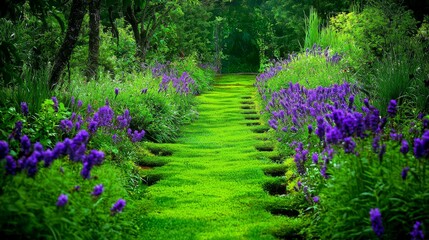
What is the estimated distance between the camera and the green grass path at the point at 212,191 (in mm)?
4250

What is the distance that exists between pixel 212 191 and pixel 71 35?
273cm

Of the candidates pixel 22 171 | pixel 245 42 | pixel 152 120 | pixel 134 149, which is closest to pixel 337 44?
pixel 152 120

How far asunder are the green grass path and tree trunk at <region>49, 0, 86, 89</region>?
5.56 feet

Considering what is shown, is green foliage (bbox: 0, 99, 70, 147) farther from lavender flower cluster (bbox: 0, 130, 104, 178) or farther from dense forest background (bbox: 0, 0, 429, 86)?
lavender flower cluster (bbox: 0, 130, 104, 178)

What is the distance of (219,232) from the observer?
4.14m

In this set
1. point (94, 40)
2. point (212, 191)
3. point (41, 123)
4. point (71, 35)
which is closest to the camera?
point (41, 123)

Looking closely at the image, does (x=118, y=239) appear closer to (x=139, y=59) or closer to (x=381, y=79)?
(x=381, y=79)

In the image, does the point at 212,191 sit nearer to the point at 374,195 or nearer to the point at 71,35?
the point at 374,195

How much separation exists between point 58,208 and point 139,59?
11.6 meters

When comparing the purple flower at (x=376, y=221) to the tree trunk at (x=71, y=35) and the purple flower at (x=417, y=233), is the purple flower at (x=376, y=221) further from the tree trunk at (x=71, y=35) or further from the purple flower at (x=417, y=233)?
the tree trunk at (x=71, y=35)

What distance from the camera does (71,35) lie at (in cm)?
643

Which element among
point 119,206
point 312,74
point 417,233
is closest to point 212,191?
point 119,206

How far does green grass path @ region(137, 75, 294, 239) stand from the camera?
4250mm

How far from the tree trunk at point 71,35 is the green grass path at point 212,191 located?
1696 mm
